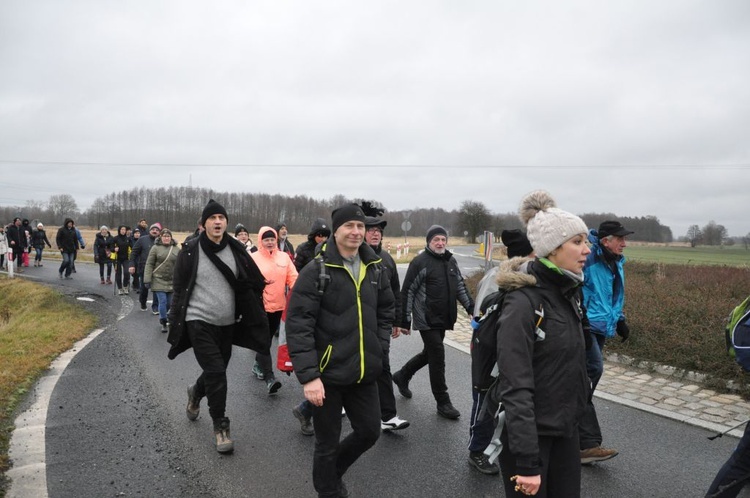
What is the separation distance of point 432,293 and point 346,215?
210 centimetres

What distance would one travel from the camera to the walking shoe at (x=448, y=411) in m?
4.94

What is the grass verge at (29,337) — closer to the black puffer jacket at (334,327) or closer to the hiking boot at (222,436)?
the hiking boot at (222,436)

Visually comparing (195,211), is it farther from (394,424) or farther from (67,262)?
(394,424)

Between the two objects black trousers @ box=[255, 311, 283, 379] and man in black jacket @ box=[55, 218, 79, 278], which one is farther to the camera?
man in black jacket @ box=[55, 218, 79, 278]

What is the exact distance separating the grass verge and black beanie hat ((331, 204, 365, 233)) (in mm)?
2915

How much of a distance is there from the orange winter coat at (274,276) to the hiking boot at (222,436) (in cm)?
186

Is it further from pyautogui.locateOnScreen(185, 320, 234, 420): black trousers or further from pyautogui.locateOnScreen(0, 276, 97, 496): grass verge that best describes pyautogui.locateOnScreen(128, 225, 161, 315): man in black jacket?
pyautogui.locateOnScreen(185, 320, 234, 420): black trousers

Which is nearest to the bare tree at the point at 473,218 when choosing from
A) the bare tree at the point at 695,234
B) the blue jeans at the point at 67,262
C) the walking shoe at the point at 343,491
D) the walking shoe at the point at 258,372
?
the bare tree at the point at 695,234

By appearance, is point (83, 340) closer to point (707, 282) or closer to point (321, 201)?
point (707, 282)

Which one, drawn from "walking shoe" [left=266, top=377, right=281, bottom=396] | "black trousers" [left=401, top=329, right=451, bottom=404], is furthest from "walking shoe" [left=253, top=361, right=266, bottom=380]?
"black trousers" [left=401, top=329, right=451, bottom=404]

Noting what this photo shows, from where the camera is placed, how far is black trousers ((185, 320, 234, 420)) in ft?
14.0

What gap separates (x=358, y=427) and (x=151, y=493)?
158 cm

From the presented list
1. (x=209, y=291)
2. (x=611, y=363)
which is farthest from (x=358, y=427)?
(x=611, y=363)

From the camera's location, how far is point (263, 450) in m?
4.21
